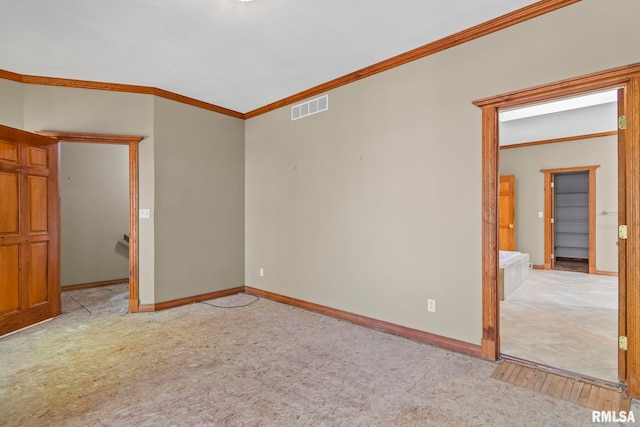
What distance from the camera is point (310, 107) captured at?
4.08 meters

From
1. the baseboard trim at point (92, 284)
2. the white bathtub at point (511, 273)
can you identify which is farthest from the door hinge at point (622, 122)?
the baseboard trim at point (92, 284)

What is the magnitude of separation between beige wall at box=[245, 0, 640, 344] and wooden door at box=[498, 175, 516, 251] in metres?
5.14

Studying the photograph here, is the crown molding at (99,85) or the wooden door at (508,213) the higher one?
the crown molding at (99,85)

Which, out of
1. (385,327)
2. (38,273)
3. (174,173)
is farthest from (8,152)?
(385,327)

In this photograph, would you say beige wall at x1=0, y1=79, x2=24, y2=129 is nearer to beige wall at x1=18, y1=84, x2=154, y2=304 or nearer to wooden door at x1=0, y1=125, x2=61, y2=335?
A: beige wall at x1=18, y1=84, x2=154, y2=304

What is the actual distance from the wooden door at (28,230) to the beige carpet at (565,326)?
191 inches

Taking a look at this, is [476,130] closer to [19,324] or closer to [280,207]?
[280,207]

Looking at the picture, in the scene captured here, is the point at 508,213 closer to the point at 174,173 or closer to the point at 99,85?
the point at 174,173

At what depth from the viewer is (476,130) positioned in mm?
2711

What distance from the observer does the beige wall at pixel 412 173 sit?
238 centimetres

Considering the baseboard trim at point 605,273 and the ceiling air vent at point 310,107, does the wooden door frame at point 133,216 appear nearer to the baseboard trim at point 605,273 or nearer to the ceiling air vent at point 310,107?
the ceiling air vent at point 310,107

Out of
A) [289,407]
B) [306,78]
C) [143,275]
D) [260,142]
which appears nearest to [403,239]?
[289,407]

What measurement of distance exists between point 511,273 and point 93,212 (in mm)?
6875

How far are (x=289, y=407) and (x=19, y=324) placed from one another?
3.25 metres
